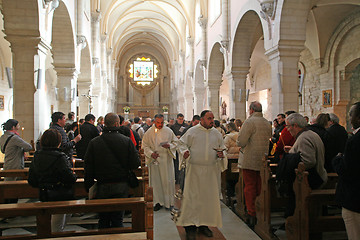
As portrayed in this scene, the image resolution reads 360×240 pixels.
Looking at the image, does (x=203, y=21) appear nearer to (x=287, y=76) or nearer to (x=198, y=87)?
(x=198, y=87)

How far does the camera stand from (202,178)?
4.44 meters

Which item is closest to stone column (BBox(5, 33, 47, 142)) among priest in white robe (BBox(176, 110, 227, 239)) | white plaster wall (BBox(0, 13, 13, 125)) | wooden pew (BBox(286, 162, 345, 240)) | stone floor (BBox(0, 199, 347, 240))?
stone floor (BBox(0, 199, 347, 240))

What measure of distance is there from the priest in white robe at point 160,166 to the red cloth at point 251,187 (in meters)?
1.62

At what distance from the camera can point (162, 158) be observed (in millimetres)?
6023

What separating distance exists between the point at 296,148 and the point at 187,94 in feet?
71.8

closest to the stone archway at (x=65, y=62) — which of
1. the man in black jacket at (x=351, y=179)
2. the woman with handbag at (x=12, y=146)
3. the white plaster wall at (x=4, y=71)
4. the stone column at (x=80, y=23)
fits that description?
the stone column at (x=80, y=23)

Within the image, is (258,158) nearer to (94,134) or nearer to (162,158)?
(162,158)

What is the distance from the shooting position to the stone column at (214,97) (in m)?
17.0

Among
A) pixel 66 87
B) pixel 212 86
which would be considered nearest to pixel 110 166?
pixel 66 87

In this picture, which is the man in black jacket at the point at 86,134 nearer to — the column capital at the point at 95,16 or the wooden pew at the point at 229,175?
the wooden pew at the point at 229,175

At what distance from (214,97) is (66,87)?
8383mm

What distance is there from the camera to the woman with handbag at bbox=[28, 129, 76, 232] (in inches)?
129

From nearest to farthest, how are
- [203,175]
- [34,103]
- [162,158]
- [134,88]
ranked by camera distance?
[203,175]
[162,158]
[34,103]
[134,88]

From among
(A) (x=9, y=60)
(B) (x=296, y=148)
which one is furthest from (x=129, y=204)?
(A) (x=9, y=60)
